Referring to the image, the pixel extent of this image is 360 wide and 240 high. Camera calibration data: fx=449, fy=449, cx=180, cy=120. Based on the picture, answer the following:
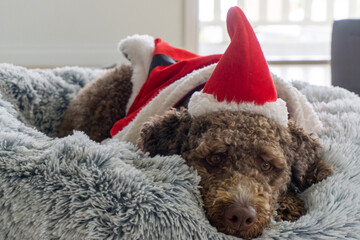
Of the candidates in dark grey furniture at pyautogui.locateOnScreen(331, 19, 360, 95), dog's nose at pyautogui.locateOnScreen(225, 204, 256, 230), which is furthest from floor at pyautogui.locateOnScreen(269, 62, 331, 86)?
dog's nose at pyautogui.locateOnScreen(225, 204, 256, 230)

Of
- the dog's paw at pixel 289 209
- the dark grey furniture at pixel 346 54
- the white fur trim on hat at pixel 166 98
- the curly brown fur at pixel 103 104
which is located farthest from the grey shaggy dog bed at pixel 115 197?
the dark grey furniture at pixel 346 54

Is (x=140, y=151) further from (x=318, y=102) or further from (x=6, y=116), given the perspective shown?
(x=318, y=102)

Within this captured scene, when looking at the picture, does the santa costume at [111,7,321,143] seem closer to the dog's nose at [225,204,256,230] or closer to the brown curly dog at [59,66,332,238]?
the brown curly dog at [59,66,332,238]

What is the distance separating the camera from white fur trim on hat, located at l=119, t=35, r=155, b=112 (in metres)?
1.72

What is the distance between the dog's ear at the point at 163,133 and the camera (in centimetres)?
118

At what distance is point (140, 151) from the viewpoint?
1113 mm

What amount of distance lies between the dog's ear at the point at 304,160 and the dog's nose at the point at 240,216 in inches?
11.5

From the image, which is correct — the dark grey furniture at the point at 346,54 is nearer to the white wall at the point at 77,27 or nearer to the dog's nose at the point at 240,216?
the dog's nose at the point at 240,216

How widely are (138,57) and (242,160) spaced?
33.0 inches

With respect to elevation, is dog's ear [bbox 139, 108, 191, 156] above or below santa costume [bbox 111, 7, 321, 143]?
below

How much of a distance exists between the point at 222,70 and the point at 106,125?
0.76m

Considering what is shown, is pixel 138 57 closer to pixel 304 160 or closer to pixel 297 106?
pixel 297 106

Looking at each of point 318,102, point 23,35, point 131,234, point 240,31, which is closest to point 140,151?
point 131,234

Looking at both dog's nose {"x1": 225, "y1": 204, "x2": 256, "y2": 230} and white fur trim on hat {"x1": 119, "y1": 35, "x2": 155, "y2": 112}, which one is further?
white fur trim on hat {"x1": 119, "y1": 35, "x2": 155, "y2": 112}
